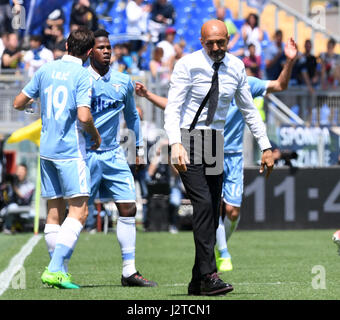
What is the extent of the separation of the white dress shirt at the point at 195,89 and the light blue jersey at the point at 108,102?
1237 millimetres

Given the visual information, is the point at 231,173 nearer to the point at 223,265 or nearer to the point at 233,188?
the point at 233,188

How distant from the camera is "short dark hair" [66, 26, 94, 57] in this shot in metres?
8.73

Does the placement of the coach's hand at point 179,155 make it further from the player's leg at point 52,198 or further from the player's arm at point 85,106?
the player's leg at point 52,198

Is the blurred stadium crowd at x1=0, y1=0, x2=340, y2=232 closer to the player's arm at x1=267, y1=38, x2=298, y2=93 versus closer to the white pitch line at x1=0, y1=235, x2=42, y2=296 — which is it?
the white pitch line at x1=0, y1=235, x2=42, y2=296

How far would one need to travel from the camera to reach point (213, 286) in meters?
7.85

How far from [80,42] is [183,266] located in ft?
12.0

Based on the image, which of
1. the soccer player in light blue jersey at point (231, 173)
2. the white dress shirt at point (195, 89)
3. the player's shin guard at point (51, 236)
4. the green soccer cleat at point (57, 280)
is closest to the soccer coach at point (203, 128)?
the white dress shirt at point (195, 89)

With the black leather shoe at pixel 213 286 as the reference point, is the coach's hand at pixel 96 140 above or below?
above

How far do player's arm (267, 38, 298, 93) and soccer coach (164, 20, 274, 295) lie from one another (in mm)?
1424

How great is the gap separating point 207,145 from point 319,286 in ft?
5.59

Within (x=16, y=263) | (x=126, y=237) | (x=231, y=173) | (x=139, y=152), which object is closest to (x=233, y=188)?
(x=231, y=173)

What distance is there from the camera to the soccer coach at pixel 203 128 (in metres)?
7.94

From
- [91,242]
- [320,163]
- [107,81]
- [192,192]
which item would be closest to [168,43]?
[320,163]

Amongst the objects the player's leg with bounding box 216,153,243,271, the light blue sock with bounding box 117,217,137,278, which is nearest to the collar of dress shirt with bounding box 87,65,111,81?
the light blue sock with bounding box 117,217,137,278
